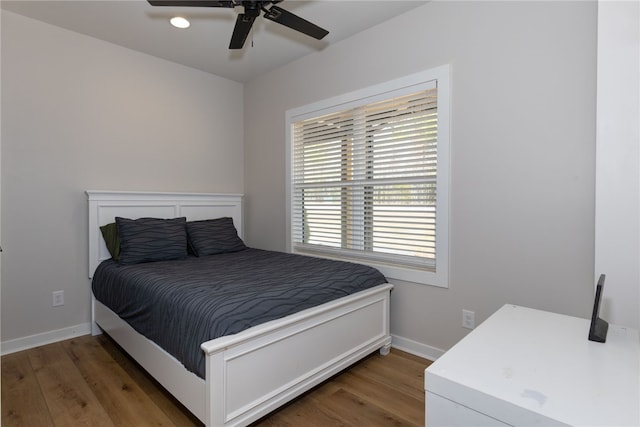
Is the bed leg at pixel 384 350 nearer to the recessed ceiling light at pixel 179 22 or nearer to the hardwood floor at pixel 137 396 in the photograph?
the hardwood floor at pixel 137 396

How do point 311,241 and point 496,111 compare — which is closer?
point 496,111

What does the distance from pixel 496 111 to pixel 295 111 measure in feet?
6.34

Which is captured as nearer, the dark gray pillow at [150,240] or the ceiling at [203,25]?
the ceiling at [203,25]

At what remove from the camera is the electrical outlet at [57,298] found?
2732mm

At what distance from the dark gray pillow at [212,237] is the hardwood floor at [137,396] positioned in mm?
1066

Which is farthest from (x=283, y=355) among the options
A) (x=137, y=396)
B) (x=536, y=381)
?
(x=536, y=381)

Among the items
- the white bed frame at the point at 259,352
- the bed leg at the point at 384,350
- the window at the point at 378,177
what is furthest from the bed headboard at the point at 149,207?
the bed leg at the point at 384,350

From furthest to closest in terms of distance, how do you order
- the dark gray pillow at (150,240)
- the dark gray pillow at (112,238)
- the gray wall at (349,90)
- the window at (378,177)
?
the dark gray pillow at (112,238) < the dark gray pillow at (150,240) < the window at (378,177) < the gray wall at (349,90)

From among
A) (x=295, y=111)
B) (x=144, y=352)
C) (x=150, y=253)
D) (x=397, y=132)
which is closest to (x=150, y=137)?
(x=150, y=253)

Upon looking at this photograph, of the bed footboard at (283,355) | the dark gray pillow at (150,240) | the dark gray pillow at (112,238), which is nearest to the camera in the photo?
the bed footboard at (283,355)

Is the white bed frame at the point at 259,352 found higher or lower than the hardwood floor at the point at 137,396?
higher

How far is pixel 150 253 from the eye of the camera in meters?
2.74

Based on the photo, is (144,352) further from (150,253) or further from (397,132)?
(397,132)

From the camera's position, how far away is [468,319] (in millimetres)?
2236
